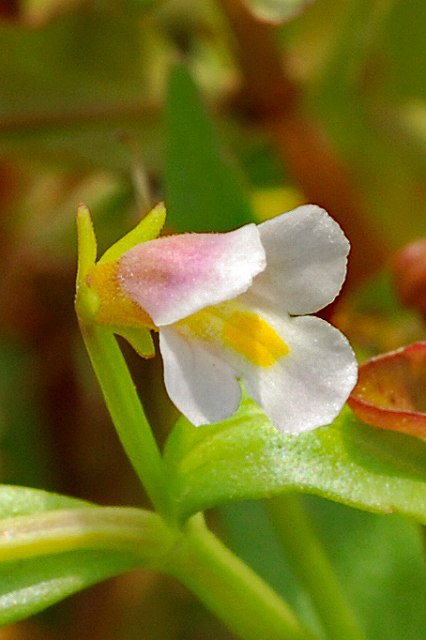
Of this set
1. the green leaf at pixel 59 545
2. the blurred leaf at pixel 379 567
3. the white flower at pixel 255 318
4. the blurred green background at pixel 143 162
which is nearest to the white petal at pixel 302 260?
the white flower at pixel 255 318

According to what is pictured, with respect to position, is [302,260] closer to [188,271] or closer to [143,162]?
[188,271]

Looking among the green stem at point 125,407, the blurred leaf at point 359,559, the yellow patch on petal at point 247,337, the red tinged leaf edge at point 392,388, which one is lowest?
the blurred leaf at point 359,559

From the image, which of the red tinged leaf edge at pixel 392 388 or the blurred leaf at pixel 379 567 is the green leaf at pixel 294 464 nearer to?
the red tinged leaf edge at pixel 392 388

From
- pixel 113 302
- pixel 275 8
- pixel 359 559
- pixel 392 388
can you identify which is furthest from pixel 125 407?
pixel 275 8

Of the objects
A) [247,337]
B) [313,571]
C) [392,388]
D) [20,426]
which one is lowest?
[20,426]

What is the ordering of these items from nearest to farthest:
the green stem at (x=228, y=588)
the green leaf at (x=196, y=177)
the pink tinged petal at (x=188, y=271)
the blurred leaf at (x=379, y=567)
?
1. the pink tinged petal at (x=188, y=271)
2. the green stem at (x=228, y=588)
3. the blurred leaf at (x=379, y=567)
4. the green leaf at (x=196, y=177)

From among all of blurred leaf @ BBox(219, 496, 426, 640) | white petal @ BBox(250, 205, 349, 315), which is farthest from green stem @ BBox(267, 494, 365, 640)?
white petal @ BBox(250, 205, 349, 315)

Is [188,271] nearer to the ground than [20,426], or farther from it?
farther from it
